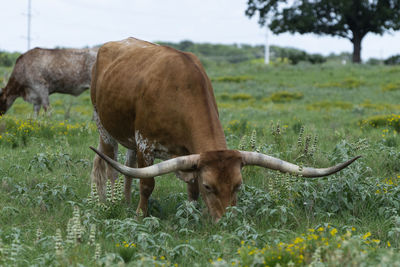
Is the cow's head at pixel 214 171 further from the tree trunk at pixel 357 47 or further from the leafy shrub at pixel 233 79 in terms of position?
the tree trunk at pixel 357 47

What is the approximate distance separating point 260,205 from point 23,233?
7.85 ft

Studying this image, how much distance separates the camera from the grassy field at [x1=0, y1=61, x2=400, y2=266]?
356 cm

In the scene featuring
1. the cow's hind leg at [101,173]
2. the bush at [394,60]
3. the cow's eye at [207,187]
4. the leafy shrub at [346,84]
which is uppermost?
the bush at [394,60]

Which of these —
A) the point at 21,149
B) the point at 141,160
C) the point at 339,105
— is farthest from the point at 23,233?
the point at 339,105

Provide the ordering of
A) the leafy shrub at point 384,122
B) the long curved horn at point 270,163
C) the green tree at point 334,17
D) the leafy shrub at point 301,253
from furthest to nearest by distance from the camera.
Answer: the green tree at point 334,17 < the leafy shrub at point 384,122 < the long curved horn at point 270,163 < the leafy shrub at point 301,253

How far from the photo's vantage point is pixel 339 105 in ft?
53.3

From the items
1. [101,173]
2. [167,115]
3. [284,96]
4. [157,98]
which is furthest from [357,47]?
[167,115]

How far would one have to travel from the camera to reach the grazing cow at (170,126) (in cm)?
448

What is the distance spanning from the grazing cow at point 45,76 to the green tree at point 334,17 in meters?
24.9

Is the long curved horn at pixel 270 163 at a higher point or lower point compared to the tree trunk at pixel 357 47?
lower

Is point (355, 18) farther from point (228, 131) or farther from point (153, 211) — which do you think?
point (153, 211)

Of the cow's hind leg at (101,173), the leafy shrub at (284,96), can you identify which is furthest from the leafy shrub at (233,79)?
the cow's hind leg at (101,173)

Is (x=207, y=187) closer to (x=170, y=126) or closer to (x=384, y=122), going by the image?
(x=170, y=126)

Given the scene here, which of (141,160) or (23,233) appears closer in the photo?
(23,233)
